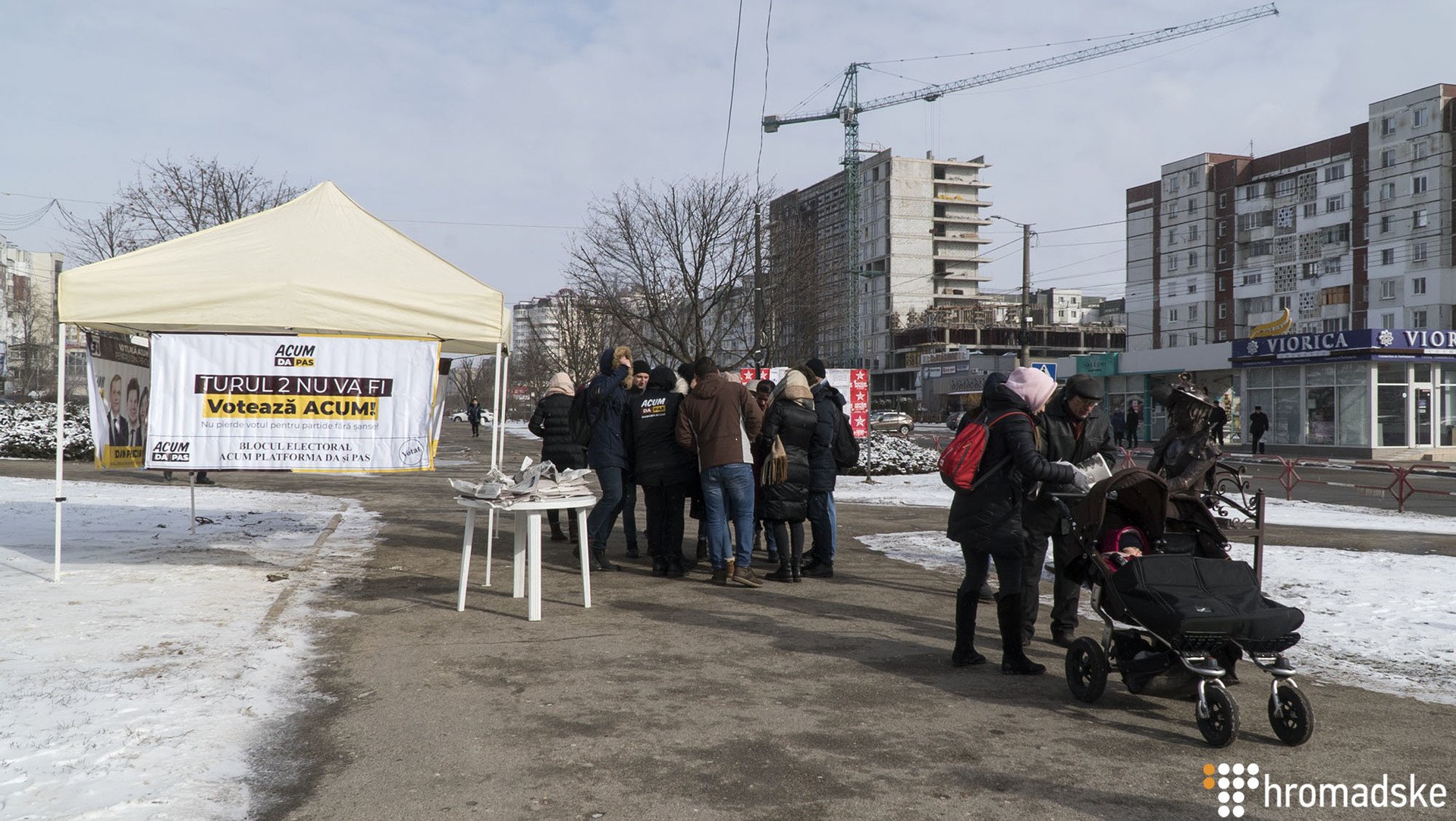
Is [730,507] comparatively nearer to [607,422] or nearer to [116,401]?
[607,422]

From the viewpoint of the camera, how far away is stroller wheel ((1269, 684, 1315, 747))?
4488 mm

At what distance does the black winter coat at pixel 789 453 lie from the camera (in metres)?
8.78

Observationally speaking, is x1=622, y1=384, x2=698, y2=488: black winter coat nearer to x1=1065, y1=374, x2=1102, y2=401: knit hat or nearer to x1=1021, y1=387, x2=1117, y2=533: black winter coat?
x1=1021, y1=387, x2=1117, y2=533: black winter coat

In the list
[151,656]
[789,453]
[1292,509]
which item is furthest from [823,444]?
[1292,509]

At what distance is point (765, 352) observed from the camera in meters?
28.1

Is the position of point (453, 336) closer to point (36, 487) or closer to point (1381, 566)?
point (1381, 566)

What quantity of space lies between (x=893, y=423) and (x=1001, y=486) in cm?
5406

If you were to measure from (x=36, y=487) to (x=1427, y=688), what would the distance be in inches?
704

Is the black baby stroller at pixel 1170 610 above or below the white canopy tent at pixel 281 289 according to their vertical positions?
below

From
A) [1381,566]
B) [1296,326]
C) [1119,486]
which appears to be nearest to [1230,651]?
[1119,486]

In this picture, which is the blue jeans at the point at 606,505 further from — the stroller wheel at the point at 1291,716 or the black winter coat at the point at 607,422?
the stroller wheel at the point at 1291,716

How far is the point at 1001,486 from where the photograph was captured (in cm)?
567

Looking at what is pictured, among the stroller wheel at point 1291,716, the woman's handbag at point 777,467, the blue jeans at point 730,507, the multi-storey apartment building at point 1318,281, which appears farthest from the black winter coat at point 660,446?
the multi-storey apartment building at point 1318,281

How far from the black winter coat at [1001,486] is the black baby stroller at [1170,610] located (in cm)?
29
